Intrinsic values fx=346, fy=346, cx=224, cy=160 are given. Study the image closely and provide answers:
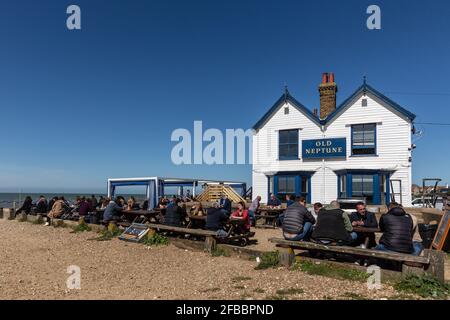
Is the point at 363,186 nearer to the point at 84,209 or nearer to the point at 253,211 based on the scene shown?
the point at 253,211

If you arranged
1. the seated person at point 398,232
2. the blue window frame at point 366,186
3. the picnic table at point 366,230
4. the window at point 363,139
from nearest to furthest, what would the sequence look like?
1. the seated person at point 398,232
2. the picnic table at point 366,230
3. the blue window frame at point 366,186
4. the window at point 363,139

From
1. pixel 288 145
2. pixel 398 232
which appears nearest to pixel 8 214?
pixel 288 145

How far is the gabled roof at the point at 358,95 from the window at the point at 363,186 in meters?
3.56

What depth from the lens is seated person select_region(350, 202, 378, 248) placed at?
803 centimetres

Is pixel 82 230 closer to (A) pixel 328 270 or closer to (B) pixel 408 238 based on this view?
(A) pixel 328 270

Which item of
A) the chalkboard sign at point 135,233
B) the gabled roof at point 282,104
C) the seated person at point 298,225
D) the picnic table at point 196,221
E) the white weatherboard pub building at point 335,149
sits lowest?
the chalkboard sign at point 135,233

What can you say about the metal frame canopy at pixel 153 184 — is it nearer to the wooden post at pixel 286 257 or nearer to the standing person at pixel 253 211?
the standing person at pixel 253 211

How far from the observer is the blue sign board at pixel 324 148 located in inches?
757

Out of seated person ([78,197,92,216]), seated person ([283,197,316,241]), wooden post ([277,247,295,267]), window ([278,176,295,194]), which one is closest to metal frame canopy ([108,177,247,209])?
seated person ([78,197,92,216])

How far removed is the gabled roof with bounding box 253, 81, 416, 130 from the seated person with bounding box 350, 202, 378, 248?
11814mm

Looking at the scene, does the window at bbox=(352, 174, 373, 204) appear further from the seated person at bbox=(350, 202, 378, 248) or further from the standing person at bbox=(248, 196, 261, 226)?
the seated person at bbox=(350, 202, 378, 248)

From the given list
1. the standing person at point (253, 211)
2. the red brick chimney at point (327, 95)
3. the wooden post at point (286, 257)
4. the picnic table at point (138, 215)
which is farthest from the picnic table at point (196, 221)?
the red brick chimney at point (327, 95)
